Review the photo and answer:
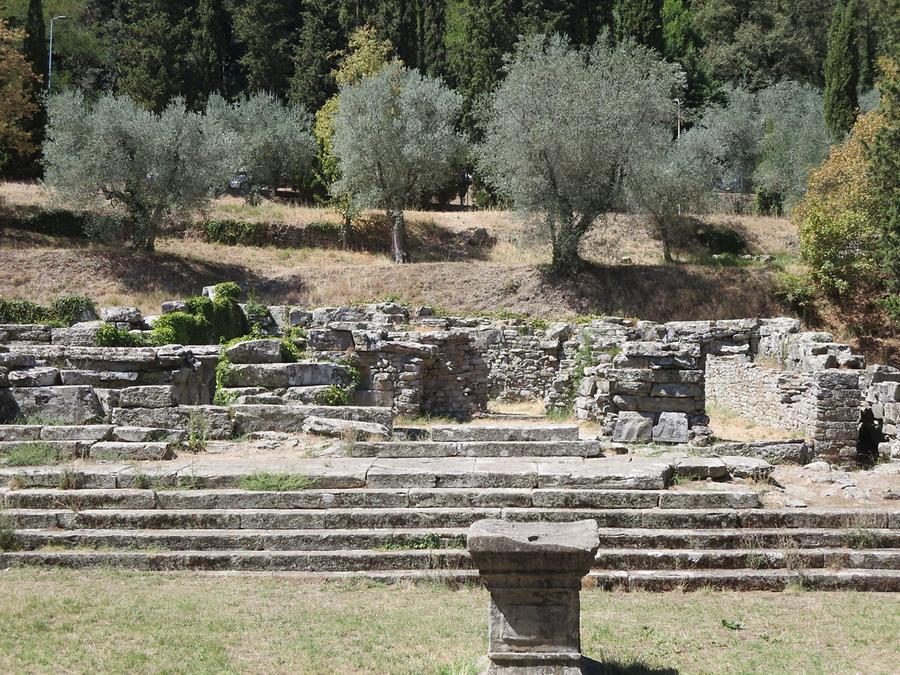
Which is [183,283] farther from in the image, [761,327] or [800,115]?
[800,115]

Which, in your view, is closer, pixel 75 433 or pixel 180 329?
pixel 75 433

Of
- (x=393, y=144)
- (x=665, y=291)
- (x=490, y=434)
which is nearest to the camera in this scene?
(x=490, y=434)

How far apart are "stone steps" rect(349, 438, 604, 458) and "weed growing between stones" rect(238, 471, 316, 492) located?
55.8 inches

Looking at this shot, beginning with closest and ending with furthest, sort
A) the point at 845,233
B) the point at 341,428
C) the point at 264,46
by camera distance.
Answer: the point at 341,428 → the point at 845,233 → the point at 264,46

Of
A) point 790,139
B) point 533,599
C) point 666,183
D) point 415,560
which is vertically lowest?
point 415,560

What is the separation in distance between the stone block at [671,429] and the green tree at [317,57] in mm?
40808

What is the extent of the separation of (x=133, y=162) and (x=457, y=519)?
30058 millimetres

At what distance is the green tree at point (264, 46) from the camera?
53.2 m

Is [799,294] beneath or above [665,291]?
above

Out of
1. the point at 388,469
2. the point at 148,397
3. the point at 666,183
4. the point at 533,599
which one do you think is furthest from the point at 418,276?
the point at 533,599

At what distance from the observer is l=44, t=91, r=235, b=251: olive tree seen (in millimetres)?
34688

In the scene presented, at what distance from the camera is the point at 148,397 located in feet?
40.8

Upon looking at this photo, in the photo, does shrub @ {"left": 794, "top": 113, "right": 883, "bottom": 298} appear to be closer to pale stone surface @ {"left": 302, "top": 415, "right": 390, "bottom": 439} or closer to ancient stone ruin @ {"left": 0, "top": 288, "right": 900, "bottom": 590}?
ancient stone ruin @ {"left": 0, "top": 288, "right": 900, "bottom": 590}

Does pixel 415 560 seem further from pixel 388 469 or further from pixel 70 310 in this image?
pixel 70 310
